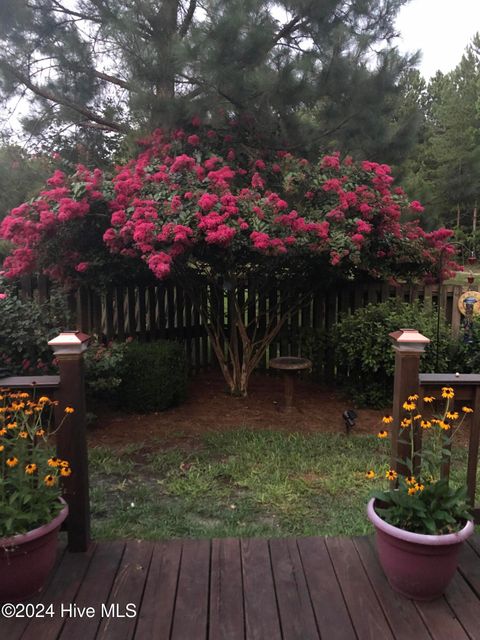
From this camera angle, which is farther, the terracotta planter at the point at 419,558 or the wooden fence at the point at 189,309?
the wooden fence at the point at 189,309

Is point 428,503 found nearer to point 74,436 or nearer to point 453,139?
point 74,436

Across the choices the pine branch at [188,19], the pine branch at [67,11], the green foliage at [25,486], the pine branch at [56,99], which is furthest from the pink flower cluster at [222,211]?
the green foliage at [25,486]

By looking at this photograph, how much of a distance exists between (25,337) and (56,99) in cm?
293

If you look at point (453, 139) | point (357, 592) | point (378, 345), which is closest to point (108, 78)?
point (378, 345)

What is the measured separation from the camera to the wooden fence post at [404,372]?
2.19 m

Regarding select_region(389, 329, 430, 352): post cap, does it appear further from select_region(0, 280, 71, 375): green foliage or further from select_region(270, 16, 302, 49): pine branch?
select_region(270, 16, 302, 49): pine branch

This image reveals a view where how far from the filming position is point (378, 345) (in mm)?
4668

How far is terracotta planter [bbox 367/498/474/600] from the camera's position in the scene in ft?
6.10

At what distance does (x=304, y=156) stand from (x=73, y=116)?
271 centimetres

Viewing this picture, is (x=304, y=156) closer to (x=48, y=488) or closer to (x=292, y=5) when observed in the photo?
(x=292, y=5)

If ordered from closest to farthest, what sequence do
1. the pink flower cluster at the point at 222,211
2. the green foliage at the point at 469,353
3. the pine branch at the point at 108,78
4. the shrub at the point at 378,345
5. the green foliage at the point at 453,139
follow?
the pink flower cluster at the point at 222,211
the green foliage at the point at 469,353
the shrub at the point at 378,345
the pine branch at the point at 108,78
the green foliage at the point at 453,139

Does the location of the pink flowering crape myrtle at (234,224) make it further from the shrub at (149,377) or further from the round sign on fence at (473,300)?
the shrub at (149,377)

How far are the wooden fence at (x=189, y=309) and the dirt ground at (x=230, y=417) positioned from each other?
0.72 metres

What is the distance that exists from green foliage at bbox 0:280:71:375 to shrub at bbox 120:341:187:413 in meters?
0.71
